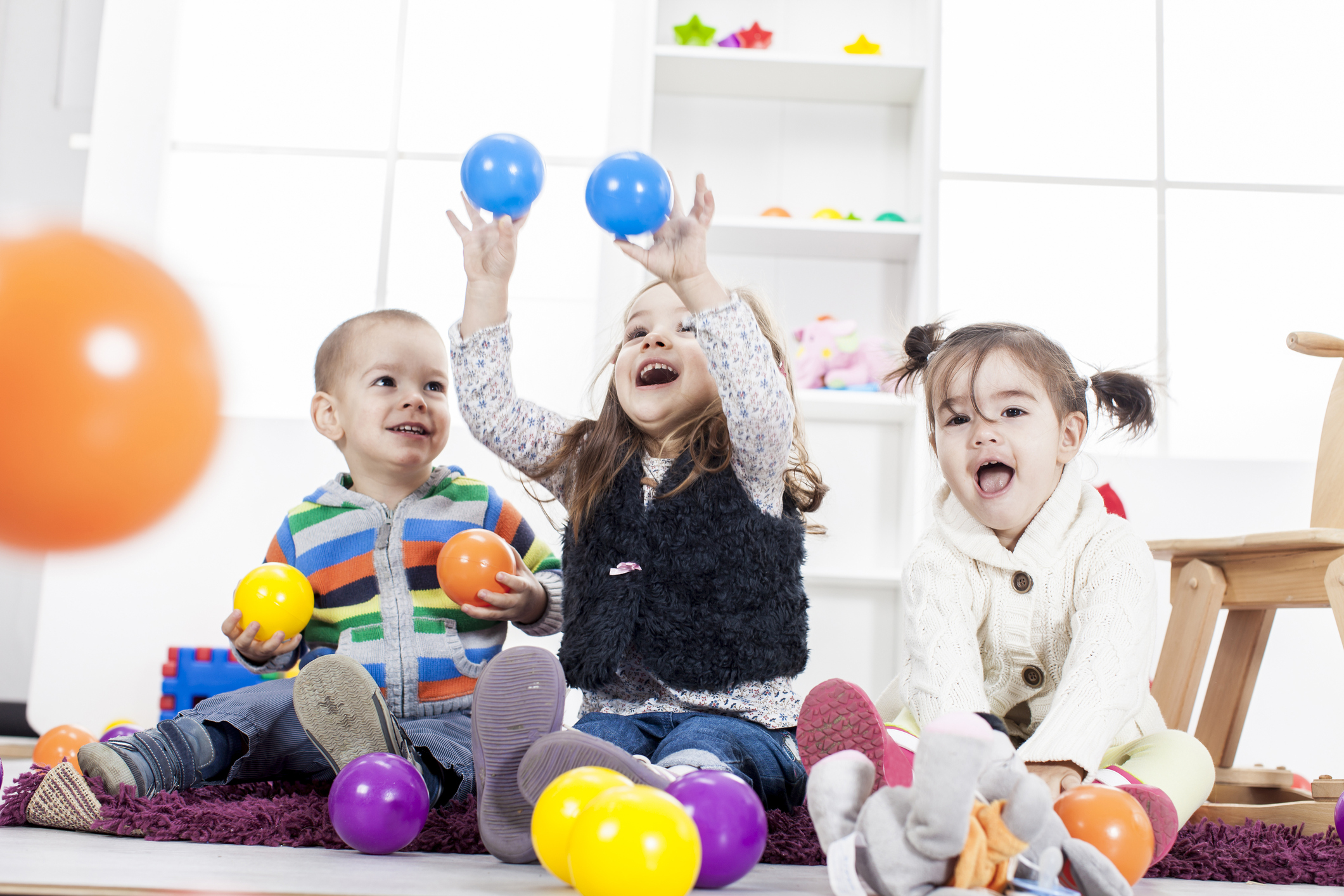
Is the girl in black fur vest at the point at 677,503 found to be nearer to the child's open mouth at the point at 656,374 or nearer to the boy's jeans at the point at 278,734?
the child's open mouth at the point at 656,374

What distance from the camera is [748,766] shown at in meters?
1.05

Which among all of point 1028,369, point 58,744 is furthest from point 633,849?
point 58,744

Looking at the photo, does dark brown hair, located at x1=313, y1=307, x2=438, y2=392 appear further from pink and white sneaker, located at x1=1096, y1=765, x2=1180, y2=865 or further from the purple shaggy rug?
pink and white sneaker, located at x1=1096, y1=765, x2=1180, y2=865

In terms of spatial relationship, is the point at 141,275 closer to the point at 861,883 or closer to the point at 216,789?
the point at 216,789

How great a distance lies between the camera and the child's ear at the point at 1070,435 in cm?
121

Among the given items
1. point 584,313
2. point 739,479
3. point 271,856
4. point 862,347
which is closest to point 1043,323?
point 862,347

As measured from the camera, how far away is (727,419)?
1.16 metres

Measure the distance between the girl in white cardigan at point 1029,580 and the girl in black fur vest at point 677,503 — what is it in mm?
162

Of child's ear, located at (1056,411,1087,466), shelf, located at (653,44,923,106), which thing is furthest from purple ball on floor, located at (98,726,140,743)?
shelf, located at (653,44,923,106)

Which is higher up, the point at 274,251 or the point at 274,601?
the point at 274,251

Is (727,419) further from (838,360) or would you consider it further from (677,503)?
(838,360)

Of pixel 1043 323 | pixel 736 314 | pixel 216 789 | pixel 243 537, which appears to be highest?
pixel 1043 323

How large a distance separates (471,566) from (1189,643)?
0.98 m

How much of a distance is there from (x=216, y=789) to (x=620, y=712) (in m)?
0.44
